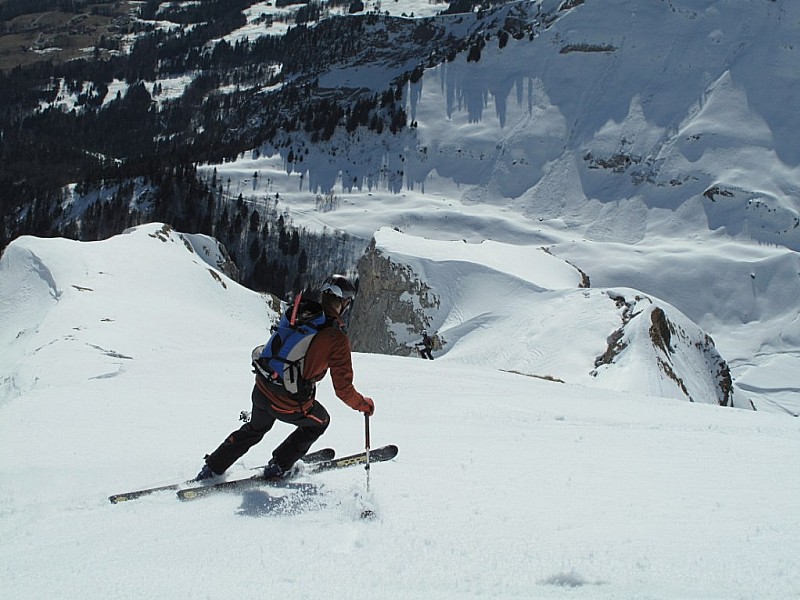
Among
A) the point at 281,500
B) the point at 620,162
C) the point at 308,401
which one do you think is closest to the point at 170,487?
the point at 281,500

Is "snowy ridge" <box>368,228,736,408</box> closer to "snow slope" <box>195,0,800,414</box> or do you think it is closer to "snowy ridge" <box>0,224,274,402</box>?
"snowy ridge" <box>0,224,274,402</box>

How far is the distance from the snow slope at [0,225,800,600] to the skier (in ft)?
1.21

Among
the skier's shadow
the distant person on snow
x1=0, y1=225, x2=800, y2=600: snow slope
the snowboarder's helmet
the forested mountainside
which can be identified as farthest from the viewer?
the forested mountainside

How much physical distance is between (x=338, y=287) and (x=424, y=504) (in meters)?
1.84

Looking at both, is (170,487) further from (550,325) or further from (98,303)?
(550,325)

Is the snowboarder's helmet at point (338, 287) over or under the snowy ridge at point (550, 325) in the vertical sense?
over

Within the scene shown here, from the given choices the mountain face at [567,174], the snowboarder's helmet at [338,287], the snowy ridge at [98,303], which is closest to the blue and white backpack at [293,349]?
the snowboarder's helmet at [338,287]

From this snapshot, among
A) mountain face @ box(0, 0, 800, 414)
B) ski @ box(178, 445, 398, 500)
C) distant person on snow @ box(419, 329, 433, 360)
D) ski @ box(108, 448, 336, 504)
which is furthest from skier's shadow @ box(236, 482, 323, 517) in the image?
mountain face @ box(0, 0, 800, 414)

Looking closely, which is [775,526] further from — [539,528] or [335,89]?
[335,89]

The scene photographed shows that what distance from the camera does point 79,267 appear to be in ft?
96.7

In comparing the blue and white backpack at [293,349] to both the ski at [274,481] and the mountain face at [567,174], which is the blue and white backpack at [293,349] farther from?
the mountain face at [567,174]

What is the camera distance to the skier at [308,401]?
4.82m

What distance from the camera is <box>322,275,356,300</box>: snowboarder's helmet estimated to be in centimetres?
475

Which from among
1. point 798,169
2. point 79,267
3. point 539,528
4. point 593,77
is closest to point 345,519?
point 539,528
